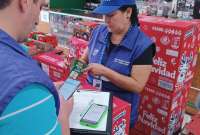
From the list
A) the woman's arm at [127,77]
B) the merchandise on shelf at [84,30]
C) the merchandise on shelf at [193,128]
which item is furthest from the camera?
the merchandise on shelf at [84,30]

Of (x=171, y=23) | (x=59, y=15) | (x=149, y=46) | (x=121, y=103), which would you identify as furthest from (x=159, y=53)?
(x=59, y=15)

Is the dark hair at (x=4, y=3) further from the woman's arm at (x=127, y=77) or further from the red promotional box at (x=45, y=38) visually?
the red promotional box at (x=45, y=38)

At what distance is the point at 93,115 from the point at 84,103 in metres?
0.13

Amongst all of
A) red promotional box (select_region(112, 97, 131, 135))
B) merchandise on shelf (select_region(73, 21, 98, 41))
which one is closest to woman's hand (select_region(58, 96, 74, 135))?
red promotional box (select_region(112, 97, 131, 135))

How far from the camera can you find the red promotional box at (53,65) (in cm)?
220

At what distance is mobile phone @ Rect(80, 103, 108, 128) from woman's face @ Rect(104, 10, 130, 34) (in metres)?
0.69

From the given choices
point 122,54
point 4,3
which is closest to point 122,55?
point 122,54

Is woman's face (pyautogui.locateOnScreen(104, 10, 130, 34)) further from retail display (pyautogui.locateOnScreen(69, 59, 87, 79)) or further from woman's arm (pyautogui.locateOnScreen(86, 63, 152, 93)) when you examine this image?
retail display (pyautogui.locateOnScreen(69, 59, 87, 79))

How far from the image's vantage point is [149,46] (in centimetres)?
162

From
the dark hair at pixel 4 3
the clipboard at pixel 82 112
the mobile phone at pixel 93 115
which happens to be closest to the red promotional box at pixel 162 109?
the clipboard at pixel 82 112

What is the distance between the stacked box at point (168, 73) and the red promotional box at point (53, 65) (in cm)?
75

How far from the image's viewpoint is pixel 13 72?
0.56 meters

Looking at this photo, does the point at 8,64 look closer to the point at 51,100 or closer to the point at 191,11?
the point at 51,100

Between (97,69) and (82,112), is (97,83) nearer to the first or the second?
(97,69)
